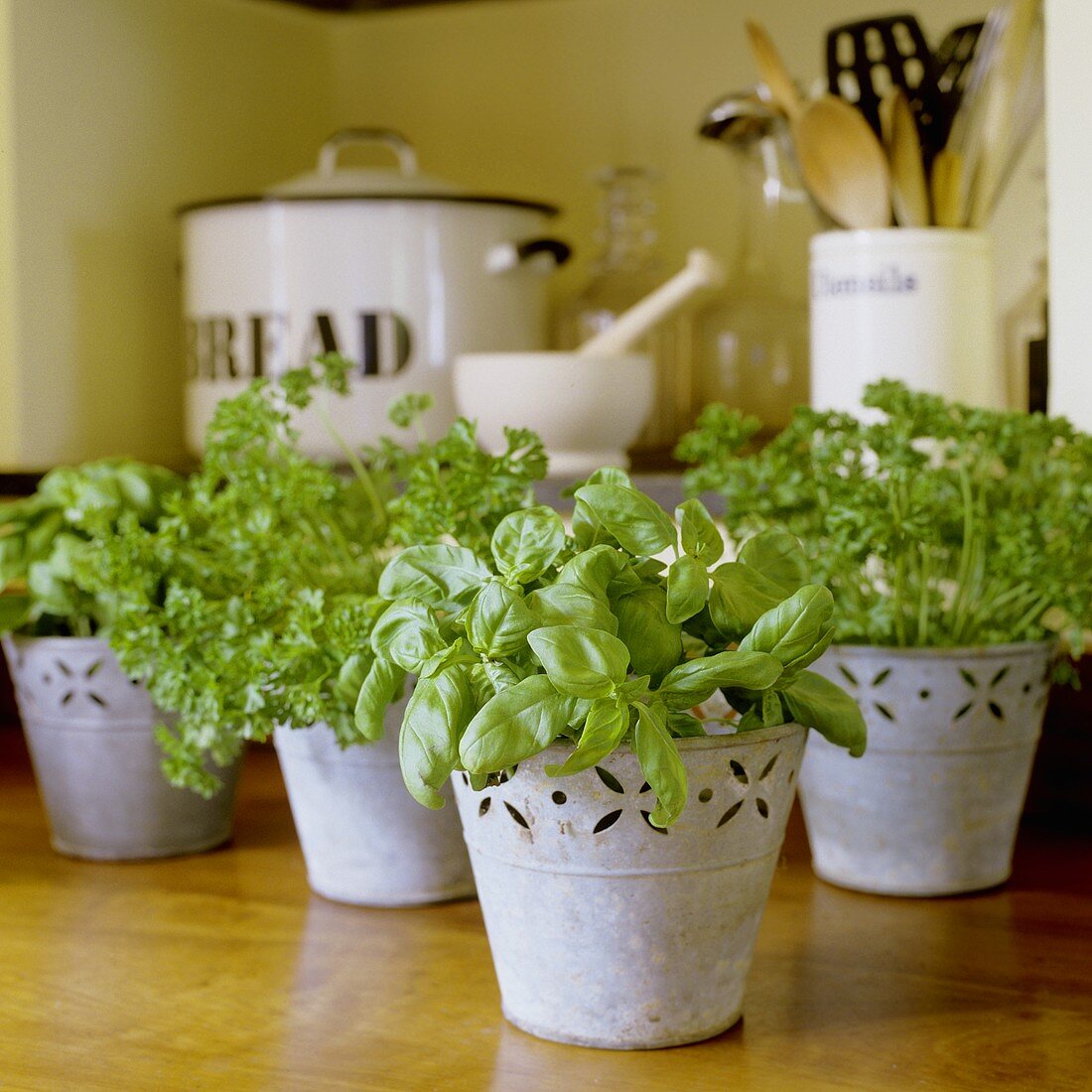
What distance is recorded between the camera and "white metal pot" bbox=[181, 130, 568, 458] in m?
1.26

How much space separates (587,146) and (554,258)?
26cm

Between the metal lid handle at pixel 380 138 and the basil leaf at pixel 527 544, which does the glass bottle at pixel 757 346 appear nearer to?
the metal lid handle at pixel 380 138

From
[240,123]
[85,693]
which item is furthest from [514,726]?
[240,123]

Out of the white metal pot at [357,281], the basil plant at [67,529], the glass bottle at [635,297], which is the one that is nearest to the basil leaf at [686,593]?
the basil plant at [67,529]

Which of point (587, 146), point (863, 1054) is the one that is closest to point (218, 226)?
point (587, 146)

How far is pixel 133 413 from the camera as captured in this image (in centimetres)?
145

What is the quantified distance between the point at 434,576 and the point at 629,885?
14 cm

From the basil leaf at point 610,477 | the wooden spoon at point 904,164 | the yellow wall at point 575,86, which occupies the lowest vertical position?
the basil leaf at point 610,477

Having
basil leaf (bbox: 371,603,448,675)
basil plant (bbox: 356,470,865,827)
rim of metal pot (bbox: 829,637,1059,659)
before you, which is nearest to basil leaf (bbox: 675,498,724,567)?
basil plant (bbox: 356,470,865,827)

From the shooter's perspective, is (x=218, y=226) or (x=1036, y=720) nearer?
(x=1036, y=720)

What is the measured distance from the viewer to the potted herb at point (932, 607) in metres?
0.78

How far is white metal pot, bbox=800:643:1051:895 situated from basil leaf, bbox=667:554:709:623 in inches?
9.7

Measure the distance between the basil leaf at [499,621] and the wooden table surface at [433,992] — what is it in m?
0.17

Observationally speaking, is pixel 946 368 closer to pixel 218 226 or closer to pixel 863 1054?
pixel 863 1054
